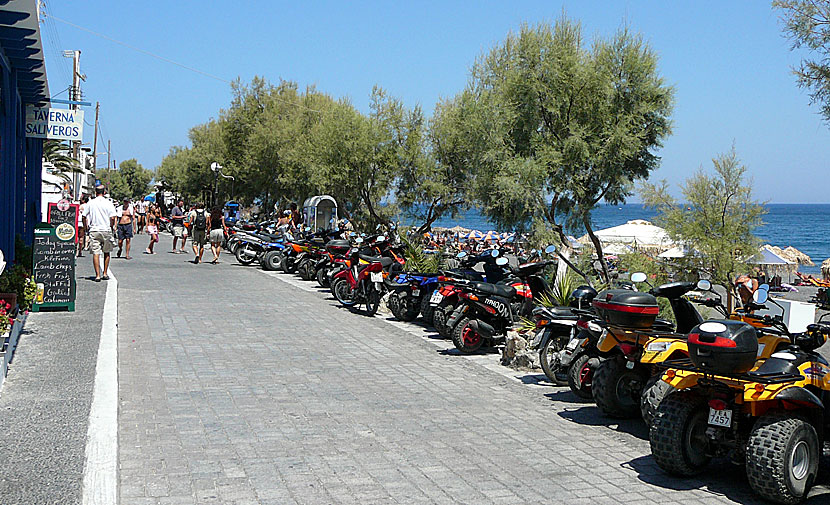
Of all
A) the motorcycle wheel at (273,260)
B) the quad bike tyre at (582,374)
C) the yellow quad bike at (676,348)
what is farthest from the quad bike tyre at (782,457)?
the motorcycle wheel at (273,260)

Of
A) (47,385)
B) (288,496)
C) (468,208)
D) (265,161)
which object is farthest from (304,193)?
(288,496)

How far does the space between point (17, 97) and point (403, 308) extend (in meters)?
6.46

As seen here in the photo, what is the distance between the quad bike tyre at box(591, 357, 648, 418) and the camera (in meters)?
6.74

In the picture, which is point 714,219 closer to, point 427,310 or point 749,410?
point 427,310

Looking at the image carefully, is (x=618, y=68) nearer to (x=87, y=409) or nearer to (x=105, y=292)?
(x=105, y=292)

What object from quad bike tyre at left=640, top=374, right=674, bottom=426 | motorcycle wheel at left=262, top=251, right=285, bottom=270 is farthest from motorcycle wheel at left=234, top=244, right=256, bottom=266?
quad bike tyre at left=640, top=374, right=674, bottom=426

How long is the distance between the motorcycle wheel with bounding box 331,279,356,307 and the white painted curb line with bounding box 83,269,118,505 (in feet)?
15.5

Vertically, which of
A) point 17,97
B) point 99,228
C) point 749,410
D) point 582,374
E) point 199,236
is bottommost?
point 582,374

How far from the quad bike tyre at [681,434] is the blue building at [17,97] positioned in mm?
7230

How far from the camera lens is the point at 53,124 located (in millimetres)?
13297

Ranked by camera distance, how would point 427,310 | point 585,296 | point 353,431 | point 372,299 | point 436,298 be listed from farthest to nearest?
1. point 372,299
2. point 427,310
3. point 436,298
4. point 585,296
5. point 353,431

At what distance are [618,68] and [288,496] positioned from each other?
43.3 feet

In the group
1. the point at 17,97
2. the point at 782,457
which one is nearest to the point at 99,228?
the point at 17,97

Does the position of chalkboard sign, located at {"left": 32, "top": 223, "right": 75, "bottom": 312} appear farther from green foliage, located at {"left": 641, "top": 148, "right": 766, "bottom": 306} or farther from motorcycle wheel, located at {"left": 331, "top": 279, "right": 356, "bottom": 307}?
green foliage, located at {"left": 641, "top": 148, "right": 766, "bottom": 306}
